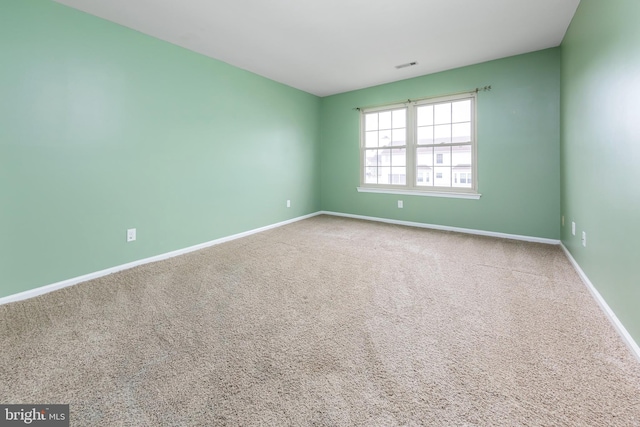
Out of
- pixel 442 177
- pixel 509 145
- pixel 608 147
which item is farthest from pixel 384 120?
pixel 608 147

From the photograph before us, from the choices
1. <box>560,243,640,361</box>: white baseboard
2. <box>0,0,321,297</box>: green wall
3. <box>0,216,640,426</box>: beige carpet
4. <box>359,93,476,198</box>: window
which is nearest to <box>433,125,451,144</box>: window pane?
<box>359,93,476,198</box>: window

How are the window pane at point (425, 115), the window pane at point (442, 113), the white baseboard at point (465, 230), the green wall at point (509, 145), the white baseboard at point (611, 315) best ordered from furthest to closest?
the window pane at point (425, 115) → the window pane at point (442, 113) → the white baseboard at point (465, 230) → the green wall at point (509, 145) → the white baseboard at point (611, 315)

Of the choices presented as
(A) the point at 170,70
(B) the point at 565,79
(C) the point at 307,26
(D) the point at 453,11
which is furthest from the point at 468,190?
(A) the point at 170,70

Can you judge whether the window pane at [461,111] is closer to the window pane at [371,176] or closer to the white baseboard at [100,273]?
the window pane at [371,176]

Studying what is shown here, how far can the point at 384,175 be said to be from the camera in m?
4.93

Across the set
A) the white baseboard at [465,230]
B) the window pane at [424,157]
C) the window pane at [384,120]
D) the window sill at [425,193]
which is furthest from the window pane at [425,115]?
the white baseboard at [465,230]

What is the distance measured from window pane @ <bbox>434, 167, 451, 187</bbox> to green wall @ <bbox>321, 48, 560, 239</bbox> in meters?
0.25

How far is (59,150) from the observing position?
2307 mm

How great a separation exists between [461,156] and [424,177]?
607mm

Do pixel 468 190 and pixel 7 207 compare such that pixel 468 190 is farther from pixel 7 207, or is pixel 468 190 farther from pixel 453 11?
pixel 7 207

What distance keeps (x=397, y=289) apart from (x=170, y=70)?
3.26 metres

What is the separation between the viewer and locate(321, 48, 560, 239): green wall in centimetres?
339

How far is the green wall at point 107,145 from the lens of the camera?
2123mm

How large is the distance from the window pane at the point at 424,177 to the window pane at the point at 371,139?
37.3 inches
